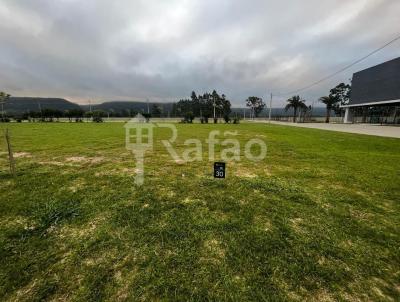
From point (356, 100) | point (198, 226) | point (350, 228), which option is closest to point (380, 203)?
point (350, 228)

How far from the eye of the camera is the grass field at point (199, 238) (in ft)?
7.34

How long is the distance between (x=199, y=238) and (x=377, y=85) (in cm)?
4849

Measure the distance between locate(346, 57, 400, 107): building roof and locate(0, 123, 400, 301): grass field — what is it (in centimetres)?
3947

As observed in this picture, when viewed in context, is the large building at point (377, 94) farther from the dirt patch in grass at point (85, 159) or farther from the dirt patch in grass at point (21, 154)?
the dirt patch in grass at point (21, 154)

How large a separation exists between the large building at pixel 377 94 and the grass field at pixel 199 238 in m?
39.6

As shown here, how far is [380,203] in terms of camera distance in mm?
4270

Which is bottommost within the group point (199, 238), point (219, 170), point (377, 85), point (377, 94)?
point (199, 238)

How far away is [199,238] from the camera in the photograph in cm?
306

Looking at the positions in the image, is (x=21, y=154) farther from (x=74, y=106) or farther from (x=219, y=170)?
(x=74, y=106)

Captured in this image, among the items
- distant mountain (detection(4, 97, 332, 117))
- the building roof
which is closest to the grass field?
the building roof

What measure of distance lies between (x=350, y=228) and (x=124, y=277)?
11.3 feet

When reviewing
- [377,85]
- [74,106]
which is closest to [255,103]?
[377,85]

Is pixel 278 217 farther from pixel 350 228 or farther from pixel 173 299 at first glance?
pixel 173 299

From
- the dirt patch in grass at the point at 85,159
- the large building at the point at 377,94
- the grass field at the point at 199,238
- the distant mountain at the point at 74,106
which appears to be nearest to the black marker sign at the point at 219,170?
the grass field at the point at 199,238
